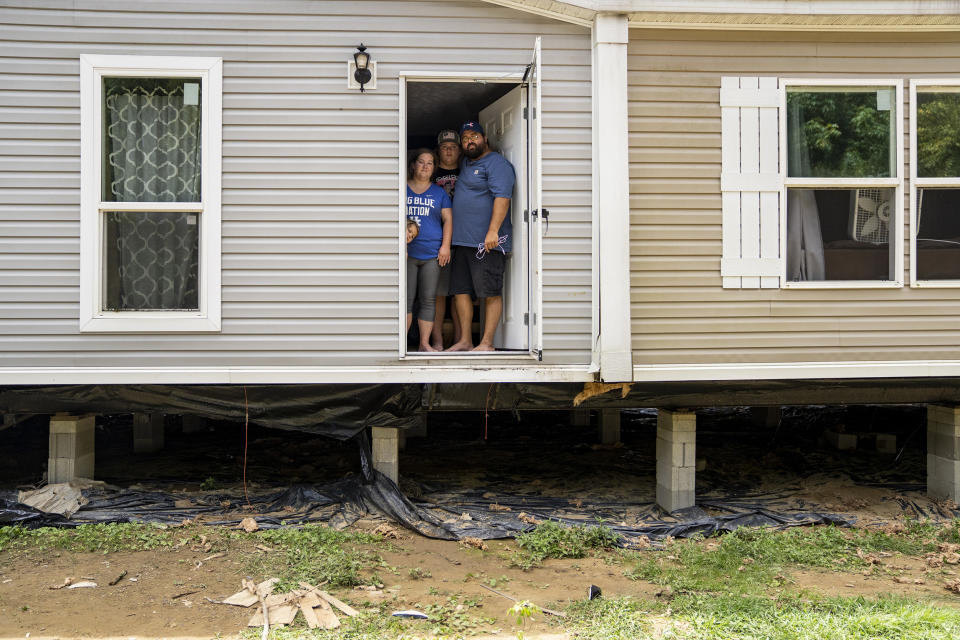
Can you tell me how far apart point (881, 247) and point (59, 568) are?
581 centimetres

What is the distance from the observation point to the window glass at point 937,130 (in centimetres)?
566

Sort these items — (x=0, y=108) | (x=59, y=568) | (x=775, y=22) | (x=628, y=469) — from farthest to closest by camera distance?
(x=628, y=469)
(x=775, y=22)
(x=0, y=108)
(x=59, y=568)

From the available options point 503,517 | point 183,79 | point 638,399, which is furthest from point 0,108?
point 638,399

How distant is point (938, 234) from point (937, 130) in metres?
0.74

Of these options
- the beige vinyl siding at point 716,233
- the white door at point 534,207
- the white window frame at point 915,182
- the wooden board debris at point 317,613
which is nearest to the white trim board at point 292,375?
the white door at point 534,207

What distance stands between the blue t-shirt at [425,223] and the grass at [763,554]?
8.38 feet

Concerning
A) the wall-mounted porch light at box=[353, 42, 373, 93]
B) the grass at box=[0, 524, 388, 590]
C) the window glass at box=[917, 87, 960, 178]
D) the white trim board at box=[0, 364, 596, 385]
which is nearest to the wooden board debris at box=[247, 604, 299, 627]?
the grass at box=[0, 524, 388, 590]

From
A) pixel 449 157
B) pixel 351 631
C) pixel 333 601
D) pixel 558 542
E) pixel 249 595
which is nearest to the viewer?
pixel 351 631

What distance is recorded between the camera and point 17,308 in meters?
5.15

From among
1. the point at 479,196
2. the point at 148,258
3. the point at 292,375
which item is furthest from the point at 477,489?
the point at 148,258

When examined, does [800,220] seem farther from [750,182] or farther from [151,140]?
[151,140]

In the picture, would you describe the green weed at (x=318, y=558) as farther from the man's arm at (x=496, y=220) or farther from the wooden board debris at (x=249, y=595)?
the man's arm at (x=496, y=220)

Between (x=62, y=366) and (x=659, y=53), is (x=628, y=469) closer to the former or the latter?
(x=659, y=53)

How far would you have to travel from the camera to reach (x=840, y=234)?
18.6 ft
